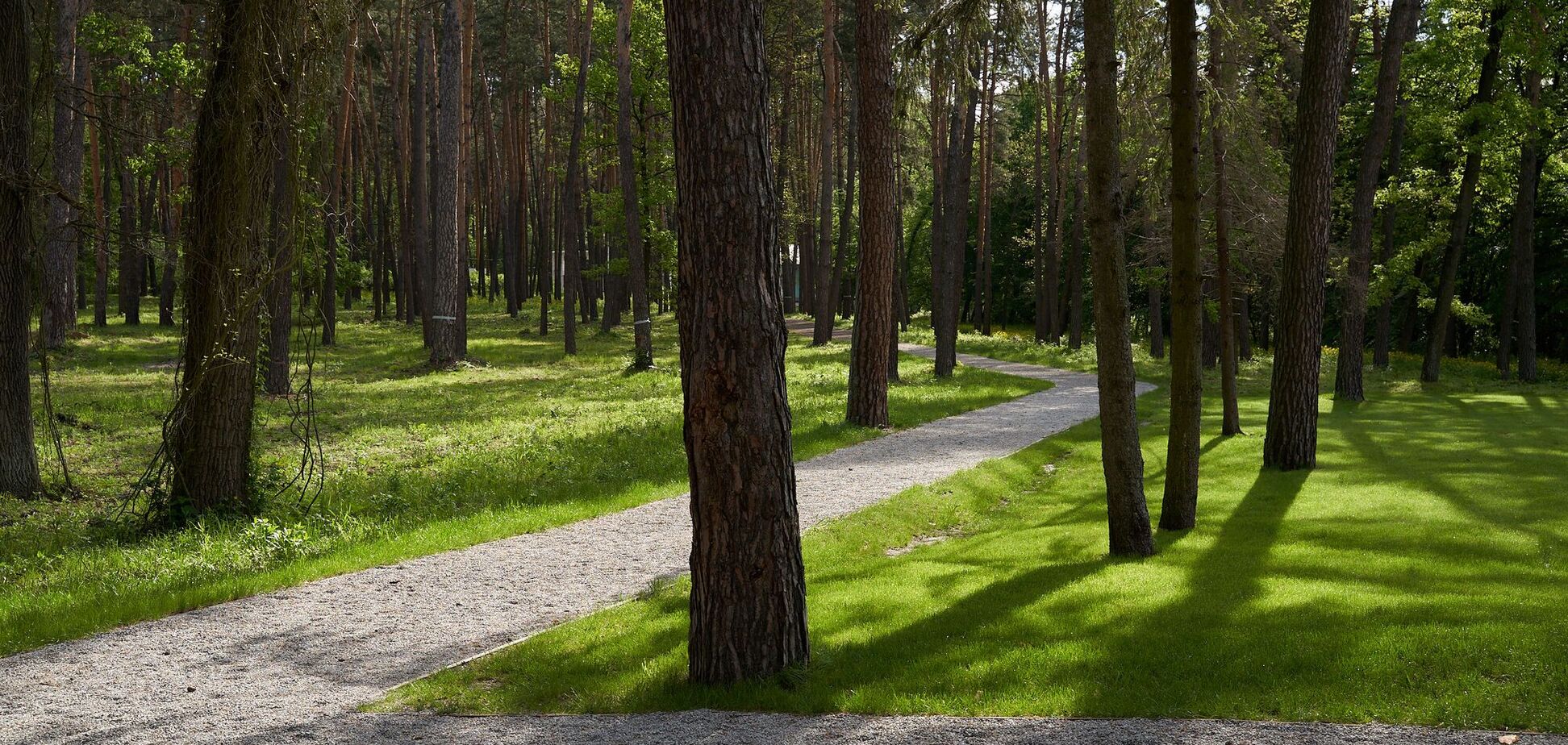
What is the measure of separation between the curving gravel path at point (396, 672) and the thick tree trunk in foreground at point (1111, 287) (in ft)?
10.0

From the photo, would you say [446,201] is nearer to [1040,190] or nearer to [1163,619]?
[1163,619]

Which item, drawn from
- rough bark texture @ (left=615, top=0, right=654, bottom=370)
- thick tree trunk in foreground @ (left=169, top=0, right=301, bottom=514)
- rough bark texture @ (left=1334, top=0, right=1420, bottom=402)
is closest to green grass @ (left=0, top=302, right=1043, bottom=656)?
thick tree trunk in foreground @ (left=169, top=0, right=301, bottom=514)

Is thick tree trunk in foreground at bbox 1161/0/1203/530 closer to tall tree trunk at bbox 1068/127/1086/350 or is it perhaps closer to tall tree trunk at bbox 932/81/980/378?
tall tree trunk at bbox 932/81/980/378

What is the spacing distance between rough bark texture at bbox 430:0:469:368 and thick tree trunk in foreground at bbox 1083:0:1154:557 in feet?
64.1

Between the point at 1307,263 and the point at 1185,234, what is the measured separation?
502cm

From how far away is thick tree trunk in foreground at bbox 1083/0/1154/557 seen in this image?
8.19 meters

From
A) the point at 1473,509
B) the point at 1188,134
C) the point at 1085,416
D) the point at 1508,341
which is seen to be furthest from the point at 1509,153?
the point at 1188,134

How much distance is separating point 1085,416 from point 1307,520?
30.5ft

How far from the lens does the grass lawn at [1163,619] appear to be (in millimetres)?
5191

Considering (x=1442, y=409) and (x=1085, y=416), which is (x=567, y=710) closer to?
(x=1085, y=416)

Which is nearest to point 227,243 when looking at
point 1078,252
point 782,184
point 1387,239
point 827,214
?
point 827,214

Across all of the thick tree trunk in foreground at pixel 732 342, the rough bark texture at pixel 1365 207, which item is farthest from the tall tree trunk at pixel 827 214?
the thick tree trunk in foreground at pixel 732 342

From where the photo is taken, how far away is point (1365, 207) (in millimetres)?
20531

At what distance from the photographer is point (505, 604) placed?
7.65 m
